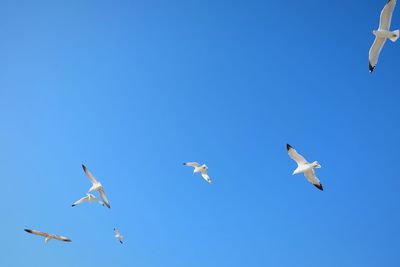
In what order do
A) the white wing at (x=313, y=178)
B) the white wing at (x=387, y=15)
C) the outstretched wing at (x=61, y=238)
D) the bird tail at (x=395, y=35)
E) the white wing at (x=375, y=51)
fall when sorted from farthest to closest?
1. the outstretched wing at (x=61, y=238)
2. the white wing at (x=313, y=178)
3. the white wing at (x=375, y=51)
4. the bird tail at (x=395, y=35)
5. the white wing at (x=387, y=15)

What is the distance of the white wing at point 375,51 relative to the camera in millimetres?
20391

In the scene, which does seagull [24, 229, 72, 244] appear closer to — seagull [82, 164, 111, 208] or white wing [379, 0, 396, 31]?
seagull [82, 164, 111, 208]

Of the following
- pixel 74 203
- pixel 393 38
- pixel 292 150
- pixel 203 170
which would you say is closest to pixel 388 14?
pixel 393 38

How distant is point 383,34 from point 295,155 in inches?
266

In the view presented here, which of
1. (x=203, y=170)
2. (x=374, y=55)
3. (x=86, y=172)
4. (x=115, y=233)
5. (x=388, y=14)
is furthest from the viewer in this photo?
(x=115, y=233)

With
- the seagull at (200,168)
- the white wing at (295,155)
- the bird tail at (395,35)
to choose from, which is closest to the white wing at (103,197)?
the seagull at (200,168)

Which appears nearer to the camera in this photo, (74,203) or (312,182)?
(312,182)

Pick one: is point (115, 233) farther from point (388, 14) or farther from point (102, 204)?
point (388, 14)

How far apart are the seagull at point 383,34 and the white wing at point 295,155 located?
16.6 ft

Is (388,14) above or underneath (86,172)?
underneath

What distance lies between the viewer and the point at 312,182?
22.8m

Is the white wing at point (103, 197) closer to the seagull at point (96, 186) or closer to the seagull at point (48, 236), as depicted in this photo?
the seagull at point (96, 186)

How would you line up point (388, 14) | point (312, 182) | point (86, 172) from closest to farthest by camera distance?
point (388, 14) < point (312, 182) < point (86, 172)

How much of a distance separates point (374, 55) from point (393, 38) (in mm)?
1340
